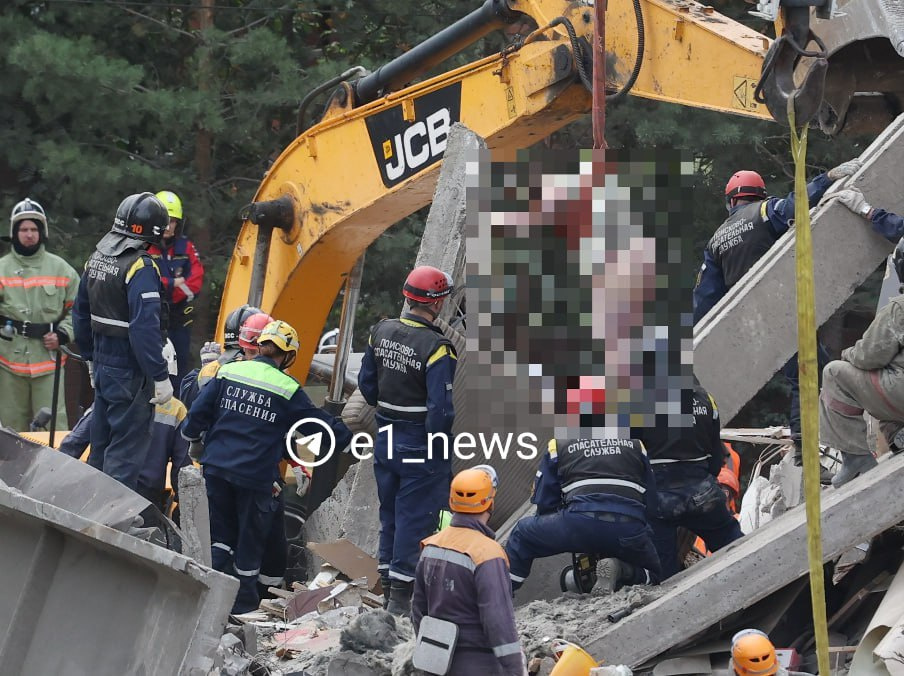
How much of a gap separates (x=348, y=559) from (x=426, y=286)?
5.96 ft

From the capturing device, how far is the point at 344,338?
408 inches

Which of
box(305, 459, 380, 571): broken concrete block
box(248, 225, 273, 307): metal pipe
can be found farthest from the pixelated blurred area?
box(248, 225, 273, 307): metal pipe

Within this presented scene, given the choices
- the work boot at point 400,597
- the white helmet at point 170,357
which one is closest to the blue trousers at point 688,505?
the work boot at point 400,597

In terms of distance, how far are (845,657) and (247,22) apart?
431 inches

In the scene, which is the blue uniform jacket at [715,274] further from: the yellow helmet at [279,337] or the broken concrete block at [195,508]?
the broken concrete block at [195,508]

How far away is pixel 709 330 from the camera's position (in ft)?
27.2

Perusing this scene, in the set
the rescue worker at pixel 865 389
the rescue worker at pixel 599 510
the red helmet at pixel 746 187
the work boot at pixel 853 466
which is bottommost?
the rescue worker at pixel 599 510

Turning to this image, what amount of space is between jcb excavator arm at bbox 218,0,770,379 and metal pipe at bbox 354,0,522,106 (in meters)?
0.01

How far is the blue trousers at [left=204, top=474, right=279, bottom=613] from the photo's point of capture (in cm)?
847

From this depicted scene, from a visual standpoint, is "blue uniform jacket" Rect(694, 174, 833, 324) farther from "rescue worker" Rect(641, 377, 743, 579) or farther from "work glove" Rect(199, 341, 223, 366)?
"work glove" Rect(199, 341, 223, 366)

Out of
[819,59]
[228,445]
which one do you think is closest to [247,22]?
[228,445]

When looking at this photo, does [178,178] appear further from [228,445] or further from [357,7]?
[228,445]

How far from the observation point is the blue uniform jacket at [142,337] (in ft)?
29.7

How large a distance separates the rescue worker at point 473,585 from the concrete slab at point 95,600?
2.59ft
